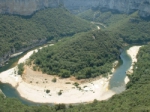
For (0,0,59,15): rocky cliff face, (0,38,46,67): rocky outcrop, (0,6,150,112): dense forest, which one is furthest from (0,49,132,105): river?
(0,0,59,15): rocky cliff face

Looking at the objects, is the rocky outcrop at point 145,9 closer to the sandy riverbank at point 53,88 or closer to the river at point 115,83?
the river at point 115,83

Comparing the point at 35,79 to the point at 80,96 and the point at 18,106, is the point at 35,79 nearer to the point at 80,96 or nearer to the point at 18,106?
the point at 80,96

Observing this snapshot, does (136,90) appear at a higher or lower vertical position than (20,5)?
higher

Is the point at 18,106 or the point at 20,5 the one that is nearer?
the point at 18,106

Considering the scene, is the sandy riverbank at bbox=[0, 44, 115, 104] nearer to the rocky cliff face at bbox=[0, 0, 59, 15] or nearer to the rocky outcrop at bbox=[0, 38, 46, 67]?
the rocky outcrop at bbox=[0, 38, 46, 67]

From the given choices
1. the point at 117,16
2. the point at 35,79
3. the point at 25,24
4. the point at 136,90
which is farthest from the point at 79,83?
the point at 117,16

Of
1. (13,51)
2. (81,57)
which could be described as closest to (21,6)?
(13,51)

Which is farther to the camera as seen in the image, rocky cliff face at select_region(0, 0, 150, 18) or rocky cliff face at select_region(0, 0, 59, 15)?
rocky cliff face at select_region(0, 0, 150, 18)
